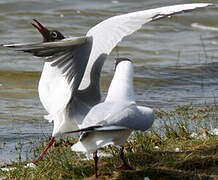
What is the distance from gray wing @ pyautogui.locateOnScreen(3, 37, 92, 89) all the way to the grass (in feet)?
2.36

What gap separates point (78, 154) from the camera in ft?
16.9

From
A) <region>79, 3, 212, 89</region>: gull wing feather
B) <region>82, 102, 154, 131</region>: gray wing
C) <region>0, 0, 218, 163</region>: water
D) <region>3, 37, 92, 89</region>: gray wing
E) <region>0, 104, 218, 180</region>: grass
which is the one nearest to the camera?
<region>82, 102, 154, 131</region>: gray wing

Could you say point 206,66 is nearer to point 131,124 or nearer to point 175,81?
point 175,81

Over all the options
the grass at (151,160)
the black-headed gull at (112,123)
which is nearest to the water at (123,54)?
the grass at (151,160)

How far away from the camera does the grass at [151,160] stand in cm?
438

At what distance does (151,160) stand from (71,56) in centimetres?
114

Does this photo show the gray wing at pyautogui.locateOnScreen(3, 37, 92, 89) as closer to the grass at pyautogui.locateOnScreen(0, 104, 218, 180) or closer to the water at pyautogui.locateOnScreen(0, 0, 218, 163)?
the grass at pyautogui.locateOnScreen(0, 104, 218, 180)

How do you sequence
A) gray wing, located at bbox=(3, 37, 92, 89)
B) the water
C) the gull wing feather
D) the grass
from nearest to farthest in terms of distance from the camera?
the grass
gray wing, located at bbox=(3, 37, 92, 89)
the gull wing feather
the water

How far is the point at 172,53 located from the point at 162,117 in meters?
5.84

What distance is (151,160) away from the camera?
471cm

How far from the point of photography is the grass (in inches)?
173

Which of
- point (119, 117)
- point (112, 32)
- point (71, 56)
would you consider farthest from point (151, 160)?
point (112, 32)

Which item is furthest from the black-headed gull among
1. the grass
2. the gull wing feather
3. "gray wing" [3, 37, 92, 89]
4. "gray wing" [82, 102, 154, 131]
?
the gull wing feather

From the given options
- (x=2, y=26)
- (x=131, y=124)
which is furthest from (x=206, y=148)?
(x=2, y=26)
